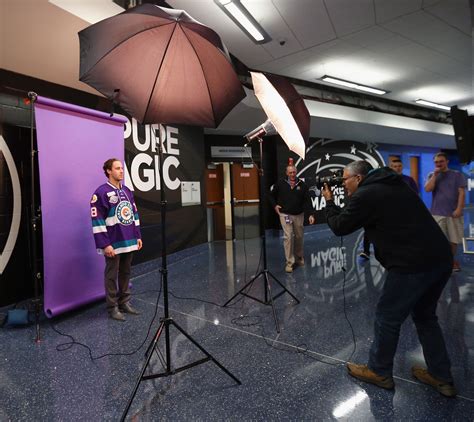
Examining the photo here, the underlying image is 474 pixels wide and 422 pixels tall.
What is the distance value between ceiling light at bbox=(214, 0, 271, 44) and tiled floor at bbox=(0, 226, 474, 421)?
11.3 ft

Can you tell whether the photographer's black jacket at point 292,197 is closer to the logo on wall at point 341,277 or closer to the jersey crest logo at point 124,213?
the logo on wall at point 341,277

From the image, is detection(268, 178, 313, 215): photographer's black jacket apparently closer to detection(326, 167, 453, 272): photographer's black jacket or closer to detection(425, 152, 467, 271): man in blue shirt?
detection(425, 152, 467, 271): man in blue shirt

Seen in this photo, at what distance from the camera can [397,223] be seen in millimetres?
1512

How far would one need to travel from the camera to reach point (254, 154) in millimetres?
7785

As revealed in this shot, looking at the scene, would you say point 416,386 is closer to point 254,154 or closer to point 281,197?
point 281,197

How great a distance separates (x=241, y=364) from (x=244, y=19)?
4.10 metres

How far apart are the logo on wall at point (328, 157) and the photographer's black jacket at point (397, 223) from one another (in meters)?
6.60

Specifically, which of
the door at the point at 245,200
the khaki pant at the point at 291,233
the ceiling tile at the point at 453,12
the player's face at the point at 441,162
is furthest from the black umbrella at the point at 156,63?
the door at the point at 245,200

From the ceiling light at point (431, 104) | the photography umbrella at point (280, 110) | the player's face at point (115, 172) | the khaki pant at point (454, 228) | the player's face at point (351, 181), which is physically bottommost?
the khaki pant at point (454, 228)

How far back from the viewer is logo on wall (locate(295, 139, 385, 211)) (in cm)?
845

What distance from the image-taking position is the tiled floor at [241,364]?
1.56m

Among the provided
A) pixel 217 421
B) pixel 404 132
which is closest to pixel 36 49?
pixel 217 421

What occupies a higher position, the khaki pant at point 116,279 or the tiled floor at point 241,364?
the khaki pant at point 116,279

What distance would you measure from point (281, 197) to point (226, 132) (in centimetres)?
335
